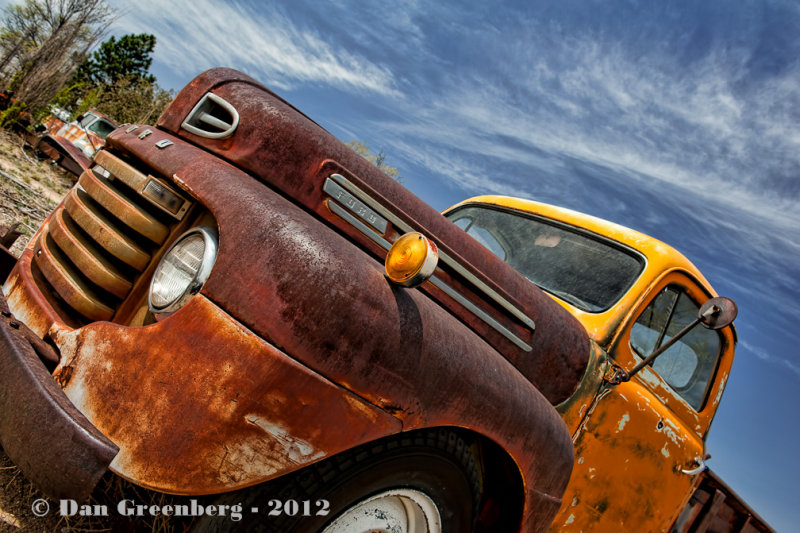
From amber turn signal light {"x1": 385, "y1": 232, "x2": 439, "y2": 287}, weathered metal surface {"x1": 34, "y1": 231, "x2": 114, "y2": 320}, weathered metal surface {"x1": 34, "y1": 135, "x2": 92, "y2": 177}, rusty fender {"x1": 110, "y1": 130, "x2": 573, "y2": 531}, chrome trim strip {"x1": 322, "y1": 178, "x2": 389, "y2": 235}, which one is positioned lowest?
weathered metal surface {"x1": 34, "y1": 135, "x2": 92, "y2": 177}

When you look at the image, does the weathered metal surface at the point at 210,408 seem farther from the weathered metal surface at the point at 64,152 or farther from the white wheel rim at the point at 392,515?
the weathered metal surface at the point at 64,152

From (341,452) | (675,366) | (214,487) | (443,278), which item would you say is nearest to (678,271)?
(675,366)

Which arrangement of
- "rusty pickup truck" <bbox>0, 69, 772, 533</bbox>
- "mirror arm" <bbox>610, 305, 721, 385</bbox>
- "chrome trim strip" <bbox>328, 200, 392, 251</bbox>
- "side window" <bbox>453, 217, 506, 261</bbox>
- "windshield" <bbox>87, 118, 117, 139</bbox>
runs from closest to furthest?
"rusty pickup truck" <bbox>0, 69, 772, 533</bbox>
"chrome trim strip" <bbox>328, 200, 392, 251</bbox>
"mirror arm" <bbox>610, 305, 721, 385</bbox>
"side window" <bbox>453, 217, 506, 261</bbox>
"windshield" <bbox>87, 118, 117, 139</bbox>

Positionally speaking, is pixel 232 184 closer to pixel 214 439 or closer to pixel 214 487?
pixel 214 439

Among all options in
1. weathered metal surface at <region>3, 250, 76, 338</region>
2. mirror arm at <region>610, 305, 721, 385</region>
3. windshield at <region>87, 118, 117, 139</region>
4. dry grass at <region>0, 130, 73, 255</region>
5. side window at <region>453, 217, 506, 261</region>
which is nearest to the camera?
weathered metal surface at <region>3, 250, 76, 338</region>

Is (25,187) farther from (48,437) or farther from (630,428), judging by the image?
(630,428)

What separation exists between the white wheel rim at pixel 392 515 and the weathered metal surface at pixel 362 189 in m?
0.66

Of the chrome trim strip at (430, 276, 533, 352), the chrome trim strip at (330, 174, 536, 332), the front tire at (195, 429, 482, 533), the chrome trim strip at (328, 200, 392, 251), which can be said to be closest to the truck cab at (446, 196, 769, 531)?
the chrome trim strip at (430, 276, 533, 352)

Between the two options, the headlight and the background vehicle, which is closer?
the headlight

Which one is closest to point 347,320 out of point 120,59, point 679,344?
point 679,344

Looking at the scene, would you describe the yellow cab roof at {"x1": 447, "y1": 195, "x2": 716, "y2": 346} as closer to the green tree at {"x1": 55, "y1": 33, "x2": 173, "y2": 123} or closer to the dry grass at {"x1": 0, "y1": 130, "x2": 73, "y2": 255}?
the dry grass at {"x1": 0, "y1": 130, "x2": 73, "y2": 255}

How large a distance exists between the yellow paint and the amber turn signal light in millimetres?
1125

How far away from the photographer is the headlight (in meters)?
1.48

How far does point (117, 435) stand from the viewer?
1.34m
